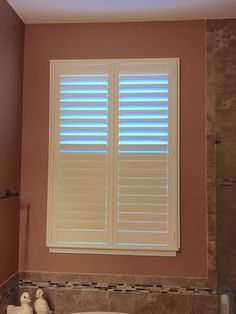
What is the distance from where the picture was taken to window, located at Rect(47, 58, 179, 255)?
7.84 ft

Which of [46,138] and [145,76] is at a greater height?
[145,76]

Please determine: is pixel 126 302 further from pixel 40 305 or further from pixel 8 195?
pixel 8 195

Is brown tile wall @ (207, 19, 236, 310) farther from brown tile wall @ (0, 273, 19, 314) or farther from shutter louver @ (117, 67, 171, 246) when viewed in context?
brown tile wall @ (0, 273, 19, 314)

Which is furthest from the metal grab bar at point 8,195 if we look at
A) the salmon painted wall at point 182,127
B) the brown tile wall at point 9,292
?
the brown tile wall at point 9,292

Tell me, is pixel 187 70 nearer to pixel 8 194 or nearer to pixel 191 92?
pixel 191 92

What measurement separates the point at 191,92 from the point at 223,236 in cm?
112

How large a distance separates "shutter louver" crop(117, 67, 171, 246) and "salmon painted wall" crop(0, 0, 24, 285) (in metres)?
0.80

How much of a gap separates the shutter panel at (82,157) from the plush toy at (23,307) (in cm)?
46

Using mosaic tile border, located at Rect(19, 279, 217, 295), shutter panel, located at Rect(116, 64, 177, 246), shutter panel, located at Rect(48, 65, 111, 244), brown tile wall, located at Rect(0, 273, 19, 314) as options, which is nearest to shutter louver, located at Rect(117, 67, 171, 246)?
shutter panel, located at Rect(116, 64, 177, 246)

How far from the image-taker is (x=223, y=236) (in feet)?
7.66

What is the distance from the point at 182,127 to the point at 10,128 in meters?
1.30

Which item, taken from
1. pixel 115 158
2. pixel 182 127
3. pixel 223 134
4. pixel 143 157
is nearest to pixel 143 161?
pixel 143 157

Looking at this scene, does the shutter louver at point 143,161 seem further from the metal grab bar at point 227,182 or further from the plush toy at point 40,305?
the plush toy at point 40,305

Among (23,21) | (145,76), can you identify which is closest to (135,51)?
(145,76)
